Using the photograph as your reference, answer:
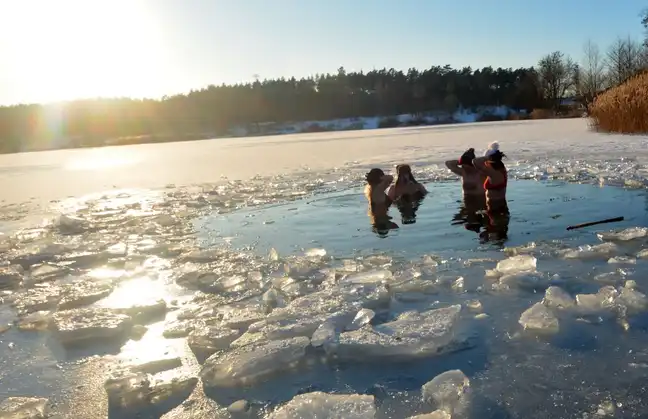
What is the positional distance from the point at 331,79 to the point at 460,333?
7261 centimetres

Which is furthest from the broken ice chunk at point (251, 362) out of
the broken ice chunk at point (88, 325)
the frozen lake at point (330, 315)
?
the broken ice chunk at point (88, 325)

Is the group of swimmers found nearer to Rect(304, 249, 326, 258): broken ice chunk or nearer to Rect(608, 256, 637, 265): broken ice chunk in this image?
Rect(304, 249, 326, 258): broken ice chunk

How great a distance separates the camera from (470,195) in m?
6.61

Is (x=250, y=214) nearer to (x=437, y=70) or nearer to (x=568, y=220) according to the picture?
(x=568, y=220)

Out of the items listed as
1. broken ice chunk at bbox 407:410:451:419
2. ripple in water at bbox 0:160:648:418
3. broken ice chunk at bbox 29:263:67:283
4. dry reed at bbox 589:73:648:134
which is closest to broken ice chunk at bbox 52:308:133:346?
ripple in water at bbox 0:160:648:418

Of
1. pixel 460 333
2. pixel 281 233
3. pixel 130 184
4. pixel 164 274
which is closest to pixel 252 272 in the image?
pixel 164 274

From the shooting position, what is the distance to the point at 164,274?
3.80m

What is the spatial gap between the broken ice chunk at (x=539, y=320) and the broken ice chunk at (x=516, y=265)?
729mm

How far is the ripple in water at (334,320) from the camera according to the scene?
1.92 metres

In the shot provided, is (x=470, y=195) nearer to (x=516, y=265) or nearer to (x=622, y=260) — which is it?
(x=622, y=260)

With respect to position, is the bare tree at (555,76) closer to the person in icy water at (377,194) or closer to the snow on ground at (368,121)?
the snow on ground at (368,121)

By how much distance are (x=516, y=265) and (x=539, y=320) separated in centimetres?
95

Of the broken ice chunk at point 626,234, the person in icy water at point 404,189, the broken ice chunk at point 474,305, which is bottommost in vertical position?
the broken ice chunk at point 474,305

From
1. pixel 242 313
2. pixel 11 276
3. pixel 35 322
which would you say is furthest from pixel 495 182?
pixel 11 276
